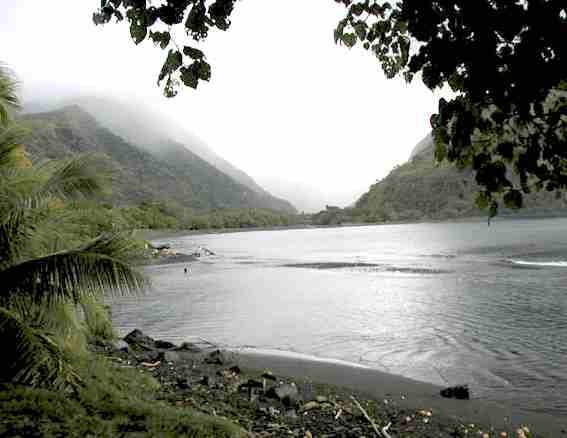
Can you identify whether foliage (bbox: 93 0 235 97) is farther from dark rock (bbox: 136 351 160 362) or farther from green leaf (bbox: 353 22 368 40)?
dark rock (bbox: 136 351 160 362)

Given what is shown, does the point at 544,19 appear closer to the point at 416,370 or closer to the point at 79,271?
the point at 79,271

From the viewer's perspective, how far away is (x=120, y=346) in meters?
17.4

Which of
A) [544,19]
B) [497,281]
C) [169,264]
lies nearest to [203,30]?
[544,19]

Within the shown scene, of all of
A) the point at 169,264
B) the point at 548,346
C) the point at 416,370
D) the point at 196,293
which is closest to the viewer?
the point at 416,370

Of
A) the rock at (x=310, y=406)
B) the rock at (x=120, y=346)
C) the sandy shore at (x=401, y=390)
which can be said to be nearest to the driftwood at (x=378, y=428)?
the rock at (x=310, y=406)

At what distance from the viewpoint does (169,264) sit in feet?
206

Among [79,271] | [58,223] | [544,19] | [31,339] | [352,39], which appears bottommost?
[31,339]

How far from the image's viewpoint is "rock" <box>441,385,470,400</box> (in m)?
12.5

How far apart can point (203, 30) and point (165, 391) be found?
31.4 ft

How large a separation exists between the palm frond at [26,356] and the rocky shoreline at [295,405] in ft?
8.46

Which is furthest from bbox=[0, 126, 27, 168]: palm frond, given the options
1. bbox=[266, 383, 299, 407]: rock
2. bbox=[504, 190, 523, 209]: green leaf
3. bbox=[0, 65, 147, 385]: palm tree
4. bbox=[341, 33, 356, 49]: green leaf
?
bbox=[504, 190, 523, 209]: green leaf

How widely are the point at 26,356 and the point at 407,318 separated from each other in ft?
65.9

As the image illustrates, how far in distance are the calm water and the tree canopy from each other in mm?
10224

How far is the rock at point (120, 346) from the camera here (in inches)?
647
